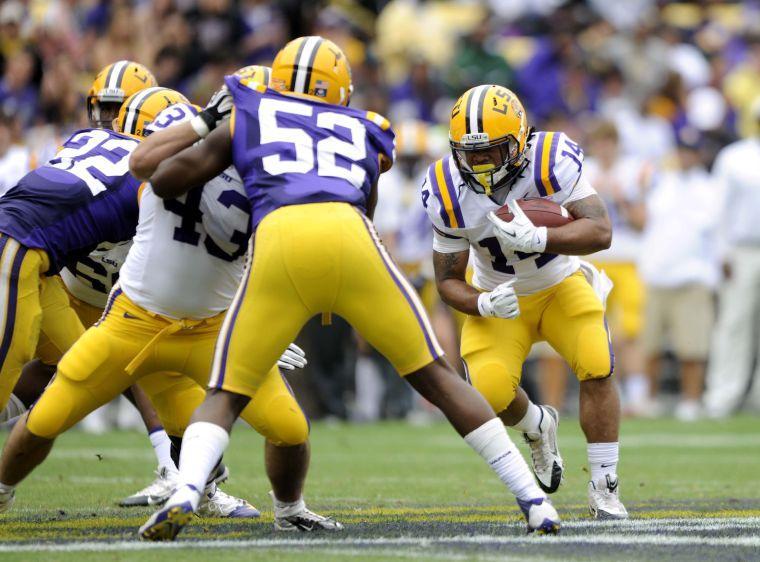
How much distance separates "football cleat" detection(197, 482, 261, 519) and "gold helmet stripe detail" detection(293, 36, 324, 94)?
1739 mm

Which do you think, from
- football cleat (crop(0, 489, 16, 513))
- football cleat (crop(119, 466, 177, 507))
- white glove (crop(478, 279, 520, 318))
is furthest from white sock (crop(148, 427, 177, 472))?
white glove (crop(478, 279, 520, 318))

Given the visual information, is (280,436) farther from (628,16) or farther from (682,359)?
(628,16)

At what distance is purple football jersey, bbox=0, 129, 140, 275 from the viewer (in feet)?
17.8

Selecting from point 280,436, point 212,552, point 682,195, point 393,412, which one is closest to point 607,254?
point 682,195

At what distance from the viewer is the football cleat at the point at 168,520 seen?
428cm

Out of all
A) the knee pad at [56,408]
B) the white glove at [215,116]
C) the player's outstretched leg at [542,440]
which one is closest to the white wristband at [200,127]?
the white glove at [215,116]

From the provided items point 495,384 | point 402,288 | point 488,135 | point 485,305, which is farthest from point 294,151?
point 495,384

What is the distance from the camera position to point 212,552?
172 inches

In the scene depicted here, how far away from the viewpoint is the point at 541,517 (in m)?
4.64

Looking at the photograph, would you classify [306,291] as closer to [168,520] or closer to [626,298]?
[168,520]

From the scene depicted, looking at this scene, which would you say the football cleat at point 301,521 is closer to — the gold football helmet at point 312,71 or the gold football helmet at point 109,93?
the gold football helmet at point 312,71

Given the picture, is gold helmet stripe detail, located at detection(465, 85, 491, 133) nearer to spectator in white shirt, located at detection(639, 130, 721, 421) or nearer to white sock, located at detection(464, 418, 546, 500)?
white sock, located at detection(464, 418, 546, 500)

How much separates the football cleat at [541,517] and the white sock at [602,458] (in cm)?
92

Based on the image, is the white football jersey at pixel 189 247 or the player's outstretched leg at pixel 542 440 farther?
the player's outstretched leg at pixel 542 440
